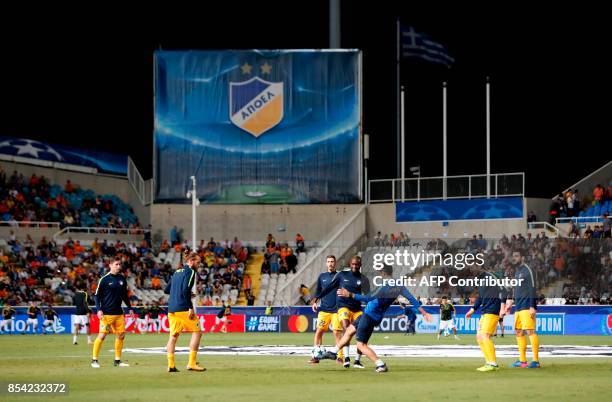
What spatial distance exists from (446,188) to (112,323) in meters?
36.5

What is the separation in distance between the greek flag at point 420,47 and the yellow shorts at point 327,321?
37.6 metres

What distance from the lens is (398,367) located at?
999 inches

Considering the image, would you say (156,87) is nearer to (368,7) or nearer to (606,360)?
(368,7)

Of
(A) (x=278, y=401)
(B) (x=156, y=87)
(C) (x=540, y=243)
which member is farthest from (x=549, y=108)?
(A) (x=278, y=401)

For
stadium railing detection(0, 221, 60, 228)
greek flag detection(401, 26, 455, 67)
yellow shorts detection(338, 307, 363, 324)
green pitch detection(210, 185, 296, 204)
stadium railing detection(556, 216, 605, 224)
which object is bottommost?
yellow shorts detection(338, 307, 363, 324)

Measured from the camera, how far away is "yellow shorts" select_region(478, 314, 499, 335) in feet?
78.3

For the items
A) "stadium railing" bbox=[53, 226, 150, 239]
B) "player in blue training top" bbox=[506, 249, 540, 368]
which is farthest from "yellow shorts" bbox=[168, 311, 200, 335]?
"stadium railing" bbox=[53, 226, 150, 239]

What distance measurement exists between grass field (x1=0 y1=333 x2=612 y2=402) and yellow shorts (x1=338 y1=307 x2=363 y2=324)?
1.06 metres

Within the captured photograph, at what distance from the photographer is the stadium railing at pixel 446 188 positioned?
193ft

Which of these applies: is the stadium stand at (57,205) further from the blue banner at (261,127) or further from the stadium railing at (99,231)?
the blue banner at (261,127)

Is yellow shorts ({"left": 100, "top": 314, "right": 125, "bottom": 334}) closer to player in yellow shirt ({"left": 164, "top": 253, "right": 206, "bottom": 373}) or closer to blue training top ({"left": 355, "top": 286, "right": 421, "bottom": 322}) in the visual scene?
player in yellow shirt ({"left": 164, "top": 253, "right": 206, "bottom": 373})

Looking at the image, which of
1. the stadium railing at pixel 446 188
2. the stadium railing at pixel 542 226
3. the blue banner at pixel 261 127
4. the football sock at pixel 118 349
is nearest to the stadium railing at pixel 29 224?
the blue banner at pixel 261 127

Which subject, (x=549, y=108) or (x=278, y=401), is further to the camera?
(x=549, y=108)

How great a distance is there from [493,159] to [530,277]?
1748 inches
